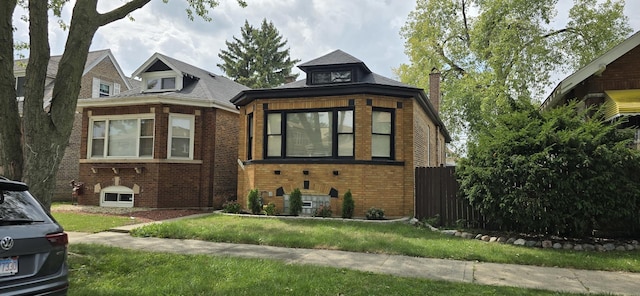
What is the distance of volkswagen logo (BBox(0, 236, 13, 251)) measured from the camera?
318 cm

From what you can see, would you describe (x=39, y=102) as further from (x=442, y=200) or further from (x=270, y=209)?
(x=442, y=200)

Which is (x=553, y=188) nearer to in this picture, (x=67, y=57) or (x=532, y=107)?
(x=532, y=107)

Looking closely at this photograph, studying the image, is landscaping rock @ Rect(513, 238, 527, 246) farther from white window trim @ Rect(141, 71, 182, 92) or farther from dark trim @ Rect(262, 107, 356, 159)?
white window trim @ Rect(141, 71, 182, 92)

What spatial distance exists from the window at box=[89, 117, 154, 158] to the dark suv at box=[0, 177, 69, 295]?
12016 millimetres

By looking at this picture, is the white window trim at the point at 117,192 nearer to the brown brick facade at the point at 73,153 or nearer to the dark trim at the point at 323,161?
the brown brick facade at the point at 73,153

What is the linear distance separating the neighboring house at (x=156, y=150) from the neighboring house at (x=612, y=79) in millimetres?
12264

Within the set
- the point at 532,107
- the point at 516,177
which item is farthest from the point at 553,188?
the point at 532,107

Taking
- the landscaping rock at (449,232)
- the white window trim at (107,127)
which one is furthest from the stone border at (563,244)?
the white window trim at (107,127)

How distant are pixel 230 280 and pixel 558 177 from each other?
22.6 feet

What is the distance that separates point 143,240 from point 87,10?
187 inches

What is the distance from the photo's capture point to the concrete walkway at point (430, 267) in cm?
556

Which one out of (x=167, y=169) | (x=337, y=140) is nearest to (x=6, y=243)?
(x=337, y=140)

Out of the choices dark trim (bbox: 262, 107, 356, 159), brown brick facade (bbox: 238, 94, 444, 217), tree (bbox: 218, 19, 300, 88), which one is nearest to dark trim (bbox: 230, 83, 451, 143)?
brown brick facade (bbox: 238, 94, 444, 217)

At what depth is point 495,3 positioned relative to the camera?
24.1m
